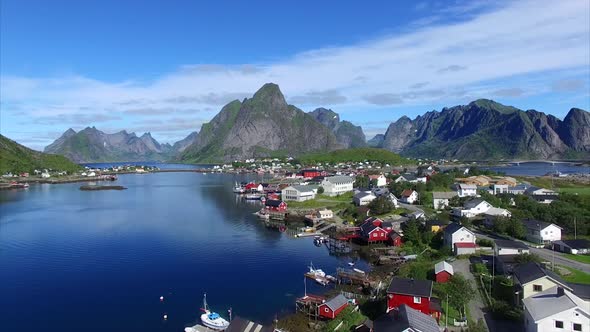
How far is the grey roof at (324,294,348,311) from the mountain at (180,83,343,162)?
13350cm

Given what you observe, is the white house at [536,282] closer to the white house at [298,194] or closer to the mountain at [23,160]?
the white house at [298,194]

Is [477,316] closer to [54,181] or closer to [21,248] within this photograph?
[21,248]

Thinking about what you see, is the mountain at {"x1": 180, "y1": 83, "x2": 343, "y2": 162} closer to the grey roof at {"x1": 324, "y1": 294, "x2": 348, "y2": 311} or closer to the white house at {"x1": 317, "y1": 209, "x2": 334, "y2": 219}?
the white house at {"x1": 317, "y1": 209, "x2": 334, "y2": 219}

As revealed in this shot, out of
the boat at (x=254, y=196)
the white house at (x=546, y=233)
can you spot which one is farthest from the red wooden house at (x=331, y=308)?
the boat at (x=254, y=196)

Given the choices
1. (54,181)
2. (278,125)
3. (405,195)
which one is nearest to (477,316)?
(405,195)

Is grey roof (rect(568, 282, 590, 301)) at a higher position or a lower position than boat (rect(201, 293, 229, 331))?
higher

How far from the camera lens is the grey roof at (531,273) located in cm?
1419

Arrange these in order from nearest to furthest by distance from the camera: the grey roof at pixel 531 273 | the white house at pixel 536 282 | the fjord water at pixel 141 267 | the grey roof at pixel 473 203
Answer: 1. the white house at pixel 536 282
2. the grey roof at pixel 531 273
3. the fjord water at pixel 141 267
4. the grey roof at pixel 473 203

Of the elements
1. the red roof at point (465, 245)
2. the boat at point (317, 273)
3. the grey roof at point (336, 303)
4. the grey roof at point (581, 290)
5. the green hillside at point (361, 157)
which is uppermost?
the green hillside at point (361, 157)

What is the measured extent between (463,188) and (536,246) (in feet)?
56.0

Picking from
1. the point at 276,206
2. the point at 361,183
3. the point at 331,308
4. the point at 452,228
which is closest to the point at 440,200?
the point at 452,228

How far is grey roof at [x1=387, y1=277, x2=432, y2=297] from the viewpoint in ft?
46.7

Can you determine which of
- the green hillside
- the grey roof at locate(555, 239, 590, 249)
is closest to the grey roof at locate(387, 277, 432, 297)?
the grey roof at locate(555, 239, 590, 249)

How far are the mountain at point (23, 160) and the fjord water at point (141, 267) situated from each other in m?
48.4
